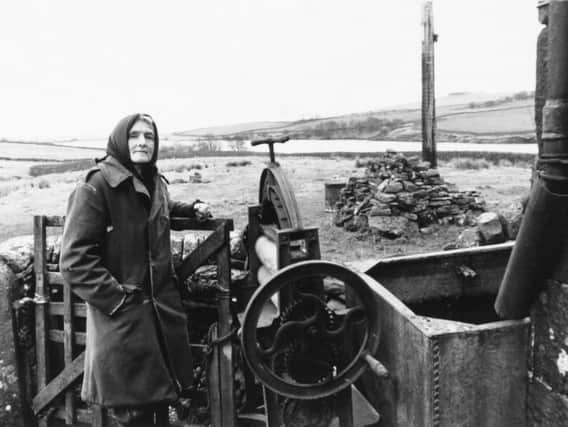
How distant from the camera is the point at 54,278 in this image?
4535mm

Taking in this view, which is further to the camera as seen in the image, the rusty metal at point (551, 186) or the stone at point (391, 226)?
the stone at point (391, 226)

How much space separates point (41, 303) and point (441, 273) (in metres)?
3.17

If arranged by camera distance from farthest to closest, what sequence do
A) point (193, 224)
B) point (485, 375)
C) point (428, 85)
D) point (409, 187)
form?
point (428, 85) < point (409, 187) < point (193, 224) < point (485, 375)

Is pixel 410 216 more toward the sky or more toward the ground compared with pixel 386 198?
more toward the ground

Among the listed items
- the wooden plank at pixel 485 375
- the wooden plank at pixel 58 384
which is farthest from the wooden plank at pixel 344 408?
the wooden plank at pixel 58 384

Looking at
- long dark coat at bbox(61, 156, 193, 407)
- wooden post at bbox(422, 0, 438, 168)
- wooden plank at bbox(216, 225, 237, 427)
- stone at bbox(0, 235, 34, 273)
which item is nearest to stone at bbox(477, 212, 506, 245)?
wooden plank at bbox(216, 225, 237, 427)

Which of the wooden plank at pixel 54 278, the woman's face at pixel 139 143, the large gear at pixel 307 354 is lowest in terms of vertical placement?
→ the large gear at pixel 307 354

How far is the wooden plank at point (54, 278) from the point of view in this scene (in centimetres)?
452

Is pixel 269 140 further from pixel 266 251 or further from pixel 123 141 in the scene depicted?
pixel 123 141

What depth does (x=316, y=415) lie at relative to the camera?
361 centimetres

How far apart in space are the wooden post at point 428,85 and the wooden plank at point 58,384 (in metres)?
12.1

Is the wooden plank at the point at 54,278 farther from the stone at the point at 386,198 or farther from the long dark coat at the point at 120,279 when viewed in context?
the stone at the point at 386,198

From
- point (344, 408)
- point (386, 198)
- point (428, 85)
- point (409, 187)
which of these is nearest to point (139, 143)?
point (344, 408)

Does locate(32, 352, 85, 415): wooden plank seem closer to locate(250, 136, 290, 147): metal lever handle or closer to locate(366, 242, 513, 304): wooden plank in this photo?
locate(250, 136, 290, 147): metal lever handle
